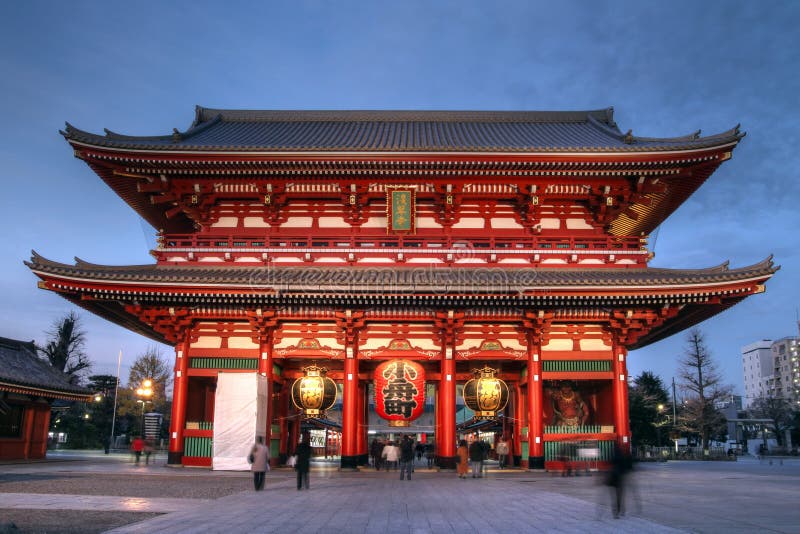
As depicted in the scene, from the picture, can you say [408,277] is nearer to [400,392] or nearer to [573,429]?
[400,392]

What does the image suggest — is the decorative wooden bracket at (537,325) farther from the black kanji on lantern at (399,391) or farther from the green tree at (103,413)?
the green tree at (103,413)

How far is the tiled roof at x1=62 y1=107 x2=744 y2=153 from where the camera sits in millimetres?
28125

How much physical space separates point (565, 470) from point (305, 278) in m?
12.2

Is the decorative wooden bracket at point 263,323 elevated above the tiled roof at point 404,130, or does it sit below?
below

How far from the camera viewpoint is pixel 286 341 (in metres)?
24.4

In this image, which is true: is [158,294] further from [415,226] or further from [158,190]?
[415,226]

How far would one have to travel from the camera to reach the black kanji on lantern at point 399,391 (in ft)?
75.5

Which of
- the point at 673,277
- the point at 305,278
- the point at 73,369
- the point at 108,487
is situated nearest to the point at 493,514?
the point at 108,487

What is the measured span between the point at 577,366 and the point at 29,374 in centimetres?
2639

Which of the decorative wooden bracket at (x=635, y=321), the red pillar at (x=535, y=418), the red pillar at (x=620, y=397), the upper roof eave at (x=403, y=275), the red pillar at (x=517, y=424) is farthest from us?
the red pillar at (x=517, y=424)

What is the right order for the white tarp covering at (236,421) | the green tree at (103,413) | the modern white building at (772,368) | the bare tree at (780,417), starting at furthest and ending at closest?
the modern white building at (772,368), the bare tree at (780,417), the green tree at (103,413), the white tarp covering at (236,421)

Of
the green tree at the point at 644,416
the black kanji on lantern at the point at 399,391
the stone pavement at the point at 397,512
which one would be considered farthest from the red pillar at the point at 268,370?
the green tree at the point at 644,416

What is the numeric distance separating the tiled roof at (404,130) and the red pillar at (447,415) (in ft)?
30.6

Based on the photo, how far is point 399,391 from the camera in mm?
23109
